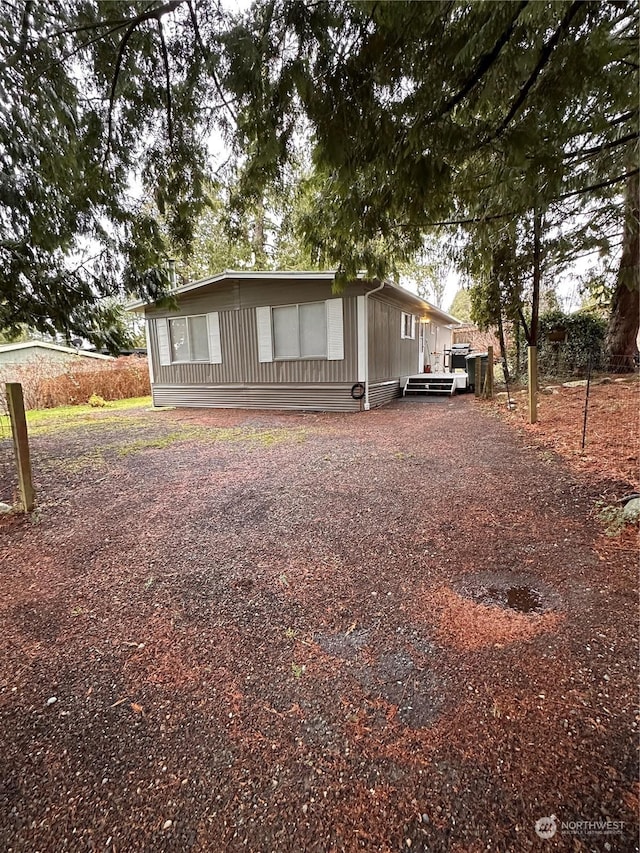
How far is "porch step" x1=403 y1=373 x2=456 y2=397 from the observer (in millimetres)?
10906

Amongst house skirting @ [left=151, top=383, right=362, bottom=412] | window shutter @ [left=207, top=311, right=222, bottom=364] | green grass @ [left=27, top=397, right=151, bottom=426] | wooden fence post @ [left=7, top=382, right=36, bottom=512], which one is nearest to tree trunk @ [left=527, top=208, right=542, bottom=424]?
house skirting @ [left=151, top=383, right=362, bottom=412]

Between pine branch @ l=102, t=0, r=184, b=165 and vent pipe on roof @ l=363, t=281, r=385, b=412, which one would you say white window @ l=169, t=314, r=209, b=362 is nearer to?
vent pipe on roof @ l=363, t=281, r=385, b=412

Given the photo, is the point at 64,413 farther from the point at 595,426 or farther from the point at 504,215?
the point at 595,426

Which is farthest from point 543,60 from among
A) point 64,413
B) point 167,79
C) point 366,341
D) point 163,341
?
point 64,413

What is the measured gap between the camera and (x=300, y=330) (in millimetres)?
9383

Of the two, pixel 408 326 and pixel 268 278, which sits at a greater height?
pixel 268 278

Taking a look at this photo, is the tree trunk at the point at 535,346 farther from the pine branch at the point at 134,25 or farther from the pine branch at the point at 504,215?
the pine branch at the point at 134,25

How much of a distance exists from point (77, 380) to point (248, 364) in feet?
22.5

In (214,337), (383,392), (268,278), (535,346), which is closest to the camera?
(535,346)

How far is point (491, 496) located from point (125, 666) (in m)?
2.99

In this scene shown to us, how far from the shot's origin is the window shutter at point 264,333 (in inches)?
374

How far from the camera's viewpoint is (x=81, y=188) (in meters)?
3.52

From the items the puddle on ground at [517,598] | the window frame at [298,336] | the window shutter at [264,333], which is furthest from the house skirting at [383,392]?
the puddle on ground at [517,598]

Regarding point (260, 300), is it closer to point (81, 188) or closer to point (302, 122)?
point (81, 188)
